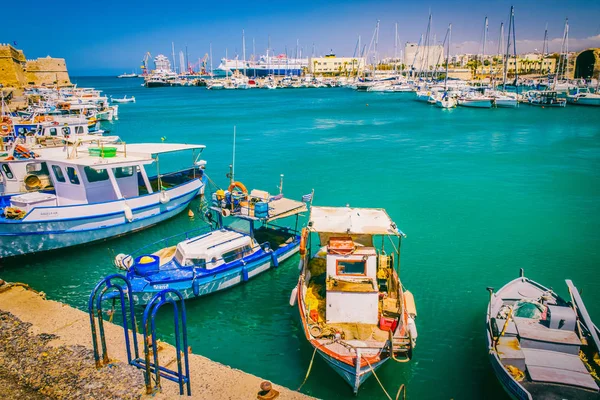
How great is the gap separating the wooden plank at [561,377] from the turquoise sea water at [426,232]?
1.77 m

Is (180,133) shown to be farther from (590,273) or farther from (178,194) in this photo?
(590,273)

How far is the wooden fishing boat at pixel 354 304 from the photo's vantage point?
11.2 meters

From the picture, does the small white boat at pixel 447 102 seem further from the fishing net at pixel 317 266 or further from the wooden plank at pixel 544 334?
the wooden plank at pixel 544 334

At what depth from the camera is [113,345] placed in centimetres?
920

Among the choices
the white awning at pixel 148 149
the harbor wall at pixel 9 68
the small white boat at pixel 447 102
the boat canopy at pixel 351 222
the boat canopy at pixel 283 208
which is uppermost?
the harbor wall at pixel 9 68

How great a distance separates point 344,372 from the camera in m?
11.2

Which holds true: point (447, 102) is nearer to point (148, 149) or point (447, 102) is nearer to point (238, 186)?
point (148, 149)

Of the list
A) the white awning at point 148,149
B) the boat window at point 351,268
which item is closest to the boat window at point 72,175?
the white awning at point 148,149

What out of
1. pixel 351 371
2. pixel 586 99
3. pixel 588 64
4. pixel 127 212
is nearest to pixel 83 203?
pixel 127 212

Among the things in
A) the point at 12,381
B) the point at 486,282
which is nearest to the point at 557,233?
the point at 486,282

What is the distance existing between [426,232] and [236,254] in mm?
12367

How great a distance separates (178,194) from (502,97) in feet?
272

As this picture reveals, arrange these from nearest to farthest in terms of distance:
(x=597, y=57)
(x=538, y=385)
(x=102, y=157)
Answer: (x=538, y=385) < (x=102, y=157) < (x=597, y=57)

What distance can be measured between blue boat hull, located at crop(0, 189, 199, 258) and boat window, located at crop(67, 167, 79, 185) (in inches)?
99.5
